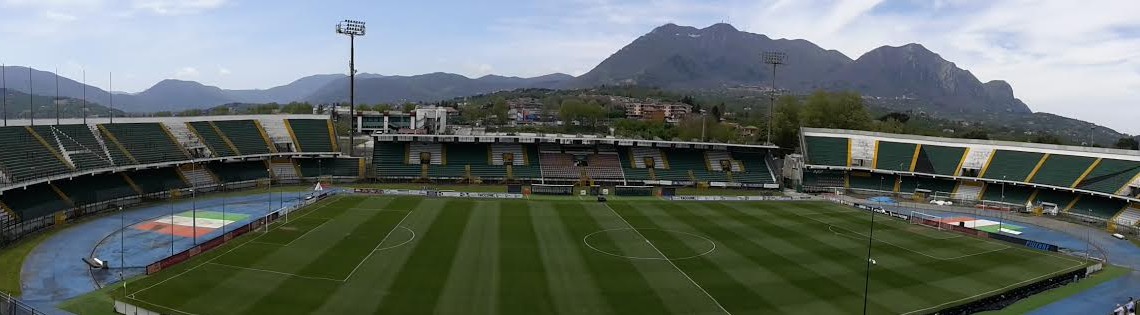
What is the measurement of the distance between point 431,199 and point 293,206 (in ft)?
35.0

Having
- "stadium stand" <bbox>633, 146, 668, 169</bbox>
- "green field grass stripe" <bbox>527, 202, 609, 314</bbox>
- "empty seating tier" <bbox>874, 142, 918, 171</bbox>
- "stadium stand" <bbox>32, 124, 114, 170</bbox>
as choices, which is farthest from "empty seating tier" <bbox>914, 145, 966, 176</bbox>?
"stadium stand" <bbox>32, 124, 114, 170</bbox>

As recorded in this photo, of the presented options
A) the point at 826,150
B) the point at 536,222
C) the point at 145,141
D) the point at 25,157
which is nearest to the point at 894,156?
the point at 826,150

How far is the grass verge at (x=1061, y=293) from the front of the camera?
26.7 metres

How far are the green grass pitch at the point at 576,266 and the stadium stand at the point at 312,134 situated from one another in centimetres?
1856

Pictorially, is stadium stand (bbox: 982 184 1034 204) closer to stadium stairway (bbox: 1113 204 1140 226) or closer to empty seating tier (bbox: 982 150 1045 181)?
empty seating tier (bbox: 982 150 1045 181)

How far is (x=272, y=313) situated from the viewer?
22.6 metres

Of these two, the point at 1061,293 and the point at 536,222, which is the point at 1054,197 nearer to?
the point at 1061,293

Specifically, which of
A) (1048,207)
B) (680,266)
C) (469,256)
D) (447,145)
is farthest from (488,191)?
(1048,207)

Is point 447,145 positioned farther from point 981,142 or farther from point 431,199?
point 981,142

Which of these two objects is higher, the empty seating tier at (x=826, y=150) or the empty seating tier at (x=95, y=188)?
the empty seating tier at (x=826, y=150)

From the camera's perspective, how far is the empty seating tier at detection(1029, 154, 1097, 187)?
55500 millimetres

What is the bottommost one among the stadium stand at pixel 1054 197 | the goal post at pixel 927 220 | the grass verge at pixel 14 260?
the grass verge at pixel 14 260

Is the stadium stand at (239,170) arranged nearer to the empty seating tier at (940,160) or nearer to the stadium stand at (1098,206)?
the empty seating tier at (940,160)

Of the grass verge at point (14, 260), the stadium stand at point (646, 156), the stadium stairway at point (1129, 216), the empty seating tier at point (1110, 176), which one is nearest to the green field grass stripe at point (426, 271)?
the grass verge at point (14, 260)
